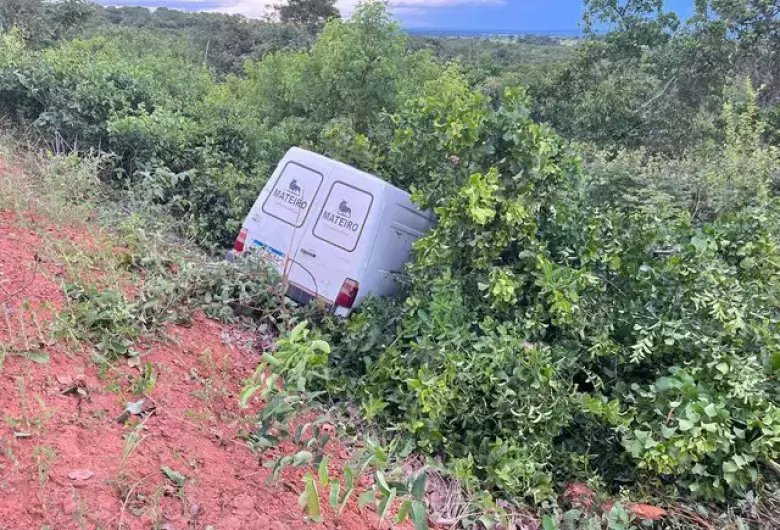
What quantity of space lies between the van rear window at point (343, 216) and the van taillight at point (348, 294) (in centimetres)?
35

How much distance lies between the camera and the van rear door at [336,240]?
571 cm

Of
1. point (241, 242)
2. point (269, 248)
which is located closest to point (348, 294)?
point (269, 248)

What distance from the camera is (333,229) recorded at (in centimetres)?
586

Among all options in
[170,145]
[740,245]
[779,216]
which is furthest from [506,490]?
[170,145]

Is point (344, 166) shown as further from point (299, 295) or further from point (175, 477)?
point (175, 477)

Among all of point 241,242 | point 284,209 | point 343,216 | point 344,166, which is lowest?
point 241,242

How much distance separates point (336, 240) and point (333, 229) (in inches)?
5.0

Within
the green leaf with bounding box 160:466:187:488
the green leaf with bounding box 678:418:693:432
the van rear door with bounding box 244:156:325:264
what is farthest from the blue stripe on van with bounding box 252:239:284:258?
the green leaf with bounding box 678:418:693:432

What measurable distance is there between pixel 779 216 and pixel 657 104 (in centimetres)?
Result: 945

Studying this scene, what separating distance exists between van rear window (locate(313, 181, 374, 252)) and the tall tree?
32.7m

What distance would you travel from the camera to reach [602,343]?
466 cm

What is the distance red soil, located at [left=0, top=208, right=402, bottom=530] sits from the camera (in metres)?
2.56

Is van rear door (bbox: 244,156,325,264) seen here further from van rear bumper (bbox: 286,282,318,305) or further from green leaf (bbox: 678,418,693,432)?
green leaf (bbox: 678,418,693,432)

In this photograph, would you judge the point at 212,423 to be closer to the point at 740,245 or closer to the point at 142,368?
the point at 142,368
